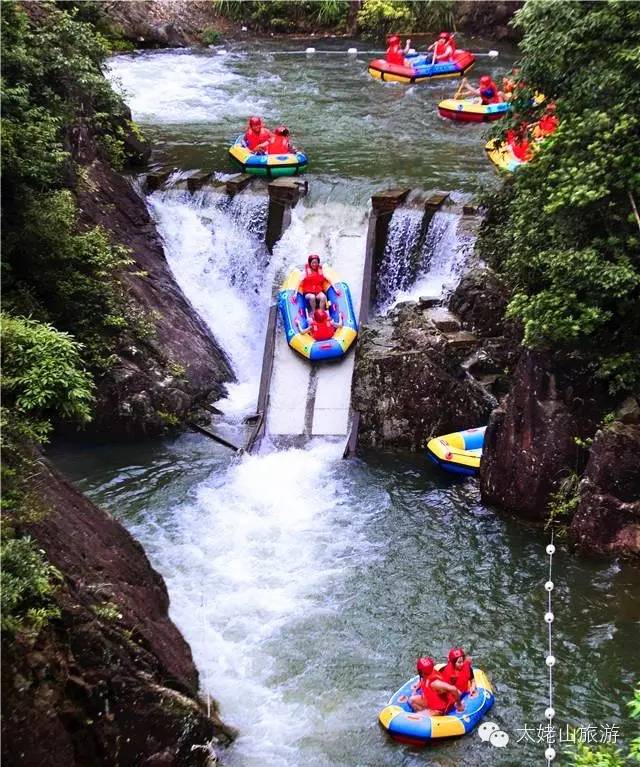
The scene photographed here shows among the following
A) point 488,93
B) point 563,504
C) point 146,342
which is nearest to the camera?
point 563,504

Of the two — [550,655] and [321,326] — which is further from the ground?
[321,326]

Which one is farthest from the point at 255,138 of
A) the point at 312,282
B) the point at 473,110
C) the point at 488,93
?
the point at 488,93

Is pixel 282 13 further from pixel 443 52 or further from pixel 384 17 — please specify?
pixel 443 52

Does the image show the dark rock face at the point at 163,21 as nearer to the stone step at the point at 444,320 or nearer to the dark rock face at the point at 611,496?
the stone step at the point at 444,320

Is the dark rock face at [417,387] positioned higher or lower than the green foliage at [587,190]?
lower

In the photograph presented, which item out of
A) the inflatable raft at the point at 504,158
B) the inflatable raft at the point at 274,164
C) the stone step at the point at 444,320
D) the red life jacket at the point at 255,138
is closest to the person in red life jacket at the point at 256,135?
the red life jacket at the point at 255,138

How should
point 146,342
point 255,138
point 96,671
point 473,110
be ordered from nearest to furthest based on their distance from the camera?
point 96,671
point 146,342
point 255,138
point 473,110

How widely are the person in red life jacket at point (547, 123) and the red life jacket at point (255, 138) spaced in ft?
23.7

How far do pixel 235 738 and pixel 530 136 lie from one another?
8558 millimetres

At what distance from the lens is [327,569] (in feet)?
39.8

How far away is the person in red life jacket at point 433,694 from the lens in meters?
9.47

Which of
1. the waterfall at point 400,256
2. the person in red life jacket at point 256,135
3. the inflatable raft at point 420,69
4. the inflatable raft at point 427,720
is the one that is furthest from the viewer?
the inflatable raft at point 420,69

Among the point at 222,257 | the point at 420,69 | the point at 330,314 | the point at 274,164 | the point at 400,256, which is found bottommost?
the point at 330,314

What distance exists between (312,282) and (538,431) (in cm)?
543
